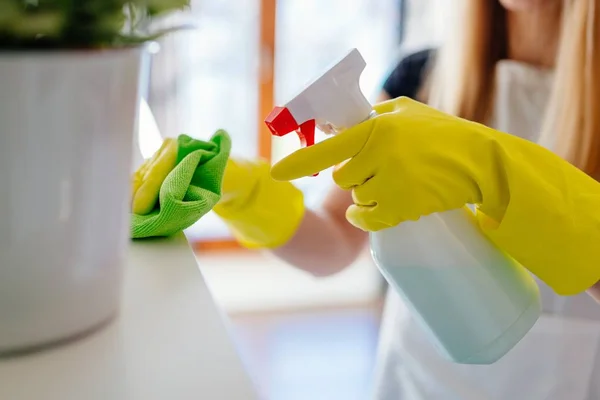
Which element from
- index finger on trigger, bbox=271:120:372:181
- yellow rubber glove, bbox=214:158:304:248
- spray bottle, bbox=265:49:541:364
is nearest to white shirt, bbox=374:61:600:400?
yellow rubber glove, bbox=214:158:304:248

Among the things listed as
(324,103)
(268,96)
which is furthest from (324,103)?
(268,96)

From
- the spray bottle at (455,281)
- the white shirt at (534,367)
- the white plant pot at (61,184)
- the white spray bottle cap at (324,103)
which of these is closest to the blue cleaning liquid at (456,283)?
the spray bottle at (455,281)

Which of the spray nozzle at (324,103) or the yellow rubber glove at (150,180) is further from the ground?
the spray nozzle at (324,103)

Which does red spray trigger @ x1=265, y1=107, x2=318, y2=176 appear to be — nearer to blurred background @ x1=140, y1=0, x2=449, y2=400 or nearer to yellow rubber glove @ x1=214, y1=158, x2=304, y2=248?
yellow rubber glove @ x1=214, y1=158, x2=304, y2=248

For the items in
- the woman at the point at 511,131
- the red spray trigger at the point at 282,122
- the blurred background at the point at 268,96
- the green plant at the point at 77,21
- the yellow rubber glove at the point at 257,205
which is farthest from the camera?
the blurred background at the point at 268,96

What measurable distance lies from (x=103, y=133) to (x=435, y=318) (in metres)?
0.32

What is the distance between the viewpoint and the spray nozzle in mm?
447

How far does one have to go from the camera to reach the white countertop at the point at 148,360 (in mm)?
289

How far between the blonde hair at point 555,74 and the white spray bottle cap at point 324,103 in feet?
1.84

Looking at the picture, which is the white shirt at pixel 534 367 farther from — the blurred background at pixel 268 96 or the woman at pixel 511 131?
the blurred background at pixel 268 96

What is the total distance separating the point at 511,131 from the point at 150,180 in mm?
703

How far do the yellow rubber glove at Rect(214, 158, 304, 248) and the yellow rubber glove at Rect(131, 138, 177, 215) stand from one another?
0.78 feet

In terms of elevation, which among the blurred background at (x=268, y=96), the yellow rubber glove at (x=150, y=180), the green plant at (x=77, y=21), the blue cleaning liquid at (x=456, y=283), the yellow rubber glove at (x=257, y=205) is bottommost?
the blurred background at (x=268, y=96)

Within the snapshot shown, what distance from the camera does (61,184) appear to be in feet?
0.99
